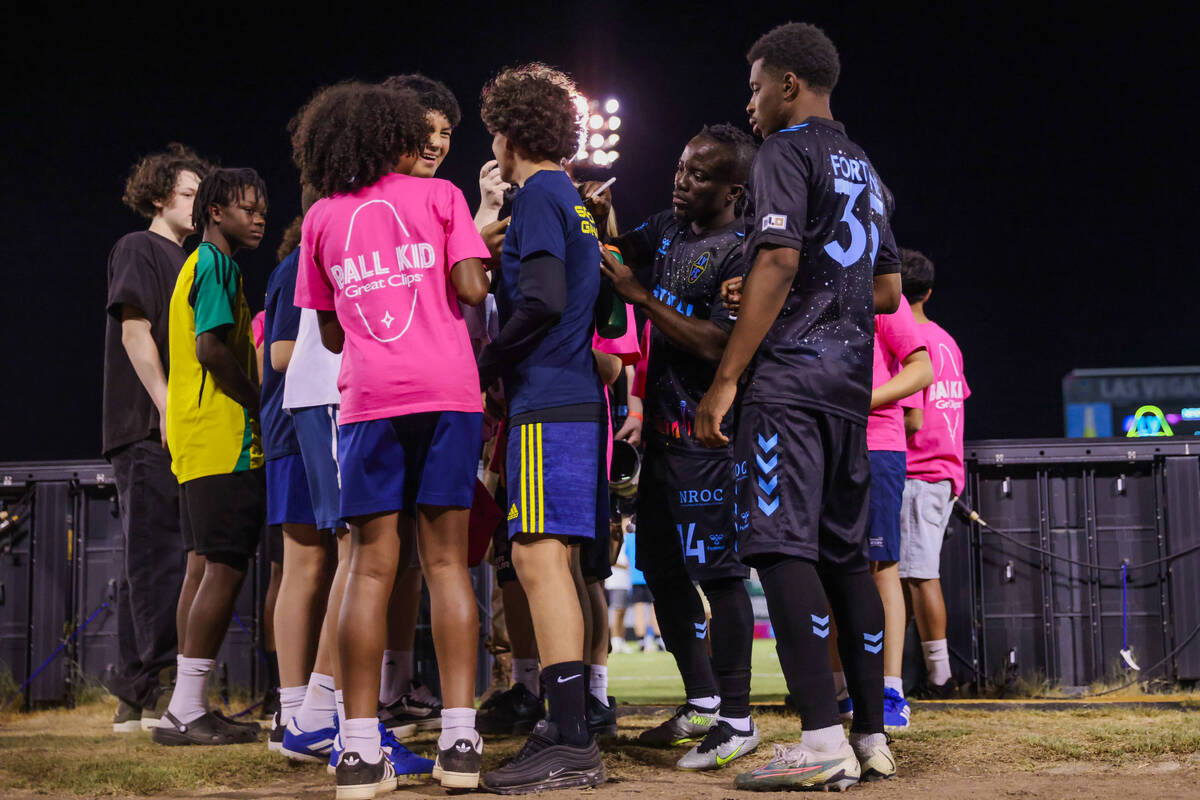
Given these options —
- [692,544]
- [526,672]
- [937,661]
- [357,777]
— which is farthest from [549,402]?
[937,661]

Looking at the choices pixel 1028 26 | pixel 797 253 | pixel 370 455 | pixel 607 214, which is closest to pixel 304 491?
pixel 370 455

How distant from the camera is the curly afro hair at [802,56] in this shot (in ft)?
8.81

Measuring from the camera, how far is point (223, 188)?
3682mm

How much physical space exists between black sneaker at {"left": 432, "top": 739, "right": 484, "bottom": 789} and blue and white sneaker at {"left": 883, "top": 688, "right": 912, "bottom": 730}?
60.8 inches

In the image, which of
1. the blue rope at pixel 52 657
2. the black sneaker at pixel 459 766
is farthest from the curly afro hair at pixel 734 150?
the blue rope at pixel 52 657

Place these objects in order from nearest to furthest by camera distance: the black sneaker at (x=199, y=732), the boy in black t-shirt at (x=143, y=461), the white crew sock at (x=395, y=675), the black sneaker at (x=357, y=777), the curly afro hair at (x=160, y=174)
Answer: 1. the black sneaker at (x=357, y=777)
2. the black sneaker at (x=199, y=732)
3. the white crew sock at (x=395, y=675)
4. the boy in black t-shirt at (x=143, y=461)
5. the curly afro hair at (x=160, y=174)

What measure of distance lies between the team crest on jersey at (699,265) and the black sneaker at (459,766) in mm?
1444

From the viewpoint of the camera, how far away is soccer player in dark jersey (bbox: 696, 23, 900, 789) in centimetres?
238

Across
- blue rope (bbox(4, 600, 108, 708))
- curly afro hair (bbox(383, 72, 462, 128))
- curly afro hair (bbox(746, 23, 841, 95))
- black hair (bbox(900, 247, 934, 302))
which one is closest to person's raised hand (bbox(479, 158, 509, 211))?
curly afro hair (bbox(383, 72, 462, 128))

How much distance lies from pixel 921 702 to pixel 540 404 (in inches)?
104

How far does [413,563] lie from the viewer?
3.31m

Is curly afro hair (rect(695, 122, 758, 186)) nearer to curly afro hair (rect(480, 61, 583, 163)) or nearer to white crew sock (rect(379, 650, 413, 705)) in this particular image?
curly afro hair (rect(480, 61, 583, 163))

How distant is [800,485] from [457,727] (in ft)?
3.09

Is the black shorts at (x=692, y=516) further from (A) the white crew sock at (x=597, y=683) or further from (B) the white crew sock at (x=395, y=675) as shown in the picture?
(B) the white crew sock at (x=395, y=675)
